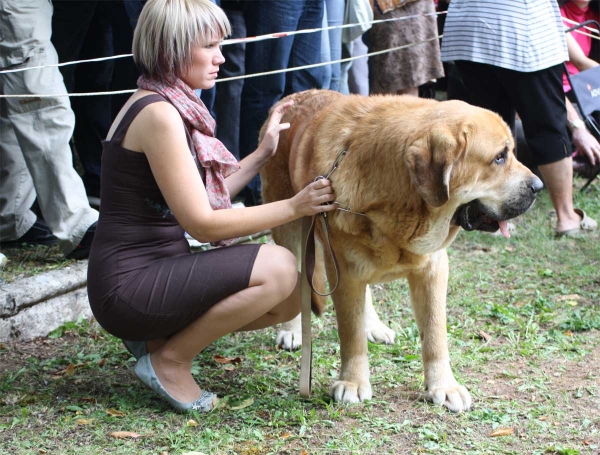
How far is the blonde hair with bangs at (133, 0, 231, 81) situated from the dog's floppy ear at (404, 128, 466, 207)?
937mm

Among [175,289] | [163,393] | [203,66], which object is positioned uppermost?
[203,66]

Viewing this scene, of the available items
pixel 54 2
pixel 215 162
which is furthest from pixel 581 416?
pixel 54 2

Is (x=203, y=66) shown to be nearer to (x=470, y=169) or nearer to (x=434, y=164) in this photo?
(x=434, y=164)

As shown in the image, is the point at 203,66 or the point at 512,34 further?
the point at 512,34

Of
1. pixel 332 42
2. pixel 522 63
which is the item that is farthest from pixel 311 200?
pixel 332 42

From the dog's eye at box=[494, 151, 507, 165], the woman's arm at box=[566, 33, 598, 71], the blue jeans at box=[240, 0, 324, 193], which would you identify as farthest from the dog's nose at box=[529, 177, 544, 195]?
the woman's arm at box=[566, 33, 598, 71]

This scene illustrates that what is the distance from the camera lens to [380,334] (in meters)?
4.24

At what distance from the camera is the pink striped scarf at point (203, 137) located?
312 centimetres

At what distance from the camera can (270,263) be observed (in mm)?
3211

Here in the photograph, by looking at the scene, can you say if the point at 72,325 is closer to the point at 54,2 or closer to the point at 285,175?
the point at 285,175

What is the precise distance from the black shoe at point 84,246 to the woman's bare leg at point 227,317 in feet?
4.73

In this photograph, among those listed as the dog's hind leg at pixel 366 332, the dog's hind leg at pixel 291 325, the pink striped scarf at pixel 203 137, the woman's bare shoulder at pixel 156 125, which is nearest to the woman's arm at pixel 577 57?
the dog's hind leg at pixel 366 332

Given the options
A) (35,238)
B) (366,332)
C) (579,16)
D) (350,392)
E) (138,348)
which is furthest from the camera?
(579,16)

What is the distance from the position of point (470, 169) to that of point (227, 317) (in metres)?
1.14
